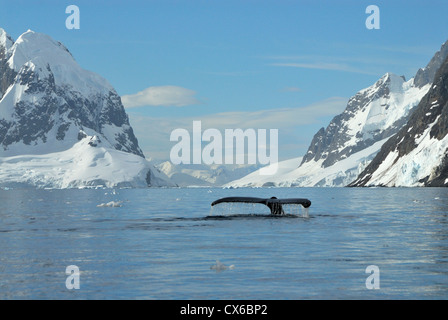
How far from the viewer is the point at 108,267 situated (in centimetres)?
3114

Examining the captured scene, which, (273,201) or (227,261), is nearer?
(227,261)

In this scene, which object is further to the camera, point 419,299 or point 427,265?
point 427,265

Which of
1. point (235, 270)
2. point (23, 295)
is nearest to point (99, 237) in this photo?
point (235, 270)

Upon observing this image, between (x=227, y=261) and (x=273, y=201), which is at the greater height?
(x=273, y=201)

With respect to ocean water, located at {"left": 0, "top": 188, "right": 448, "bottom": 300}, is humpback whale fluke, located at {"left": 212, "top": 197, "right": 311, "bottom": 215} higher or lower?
higher

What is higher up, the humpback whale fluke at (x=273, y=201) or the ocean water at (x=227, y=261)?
the humpback whale fluke at (x=273, y=201)

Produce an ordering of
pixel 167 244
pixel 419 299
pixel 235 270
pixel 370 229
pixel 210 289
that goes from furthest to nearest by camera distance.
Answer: pixel 370 229 < pixel 167 244 < pixel 235 270 < pixel 210 289 < pixel 419 299

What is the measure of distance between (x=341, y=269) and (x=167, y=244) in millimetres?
14578

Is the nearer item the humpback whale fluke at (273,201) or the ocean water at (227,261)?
the ocean water at (227,261)

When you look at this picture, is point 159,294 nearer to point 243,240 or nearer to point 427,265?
point 427,265

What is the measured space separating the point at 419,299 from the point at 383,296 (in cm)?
127

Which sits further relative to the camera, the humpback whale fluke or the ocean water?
the humpback whale fluke
